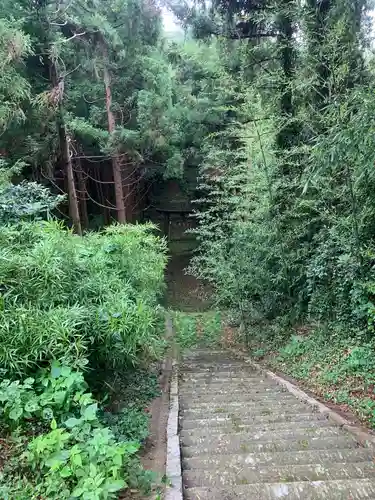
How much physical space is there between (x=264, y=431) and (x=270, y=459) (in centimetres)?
66

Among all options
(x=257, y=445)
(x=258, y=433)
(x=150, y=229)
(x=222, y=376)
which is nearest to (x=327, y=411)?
(x=258, y=433)

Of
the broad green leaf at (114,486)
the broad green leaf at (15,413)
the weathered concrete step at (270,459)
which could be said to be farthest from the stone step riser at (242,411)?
the broad green leaf at (114,486)

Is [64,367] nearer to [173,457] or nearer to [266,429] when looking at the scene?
[173,457]

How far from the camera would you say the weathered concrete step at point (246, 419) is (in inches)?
150

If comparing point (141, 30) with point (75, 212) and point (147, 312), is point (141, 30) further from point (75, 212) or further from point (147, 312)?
point (147, 312)

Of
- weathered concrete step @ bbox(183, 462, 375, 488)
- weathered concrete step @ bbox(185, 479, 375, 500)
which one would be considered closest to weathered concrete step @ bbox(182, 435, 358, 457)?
weathered concrete step @ bbox(183, 462, 375, 488)

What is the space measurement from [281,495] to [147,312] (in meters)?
1.85

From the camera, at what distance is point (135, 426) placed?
11.6 ft

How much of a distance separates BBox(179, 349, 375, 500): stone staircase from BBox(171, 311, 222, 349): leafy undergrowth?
496 centimetres

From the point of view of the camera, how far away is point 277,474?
2.62m

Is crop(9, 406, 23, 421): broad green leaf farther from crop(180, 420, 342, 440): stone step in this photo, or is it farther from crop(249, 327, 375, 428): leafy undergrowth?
crop(249, 327, 375, 428): leafy undergrowth

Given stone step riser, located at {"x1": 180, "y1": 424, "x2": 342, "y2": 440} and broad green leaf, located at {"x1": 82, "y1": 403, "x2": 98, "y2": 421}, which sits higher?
broad green leaf, located at {"x1": 82, "y1": 403, "x2": 98, "y2": 421}

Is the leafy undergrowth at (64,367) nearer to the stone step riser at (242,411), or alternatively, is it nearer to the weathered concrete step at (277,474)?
the weathered concrete step at (277,474)

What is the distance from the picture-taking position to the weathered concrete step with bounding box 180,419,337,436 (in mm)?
3539
